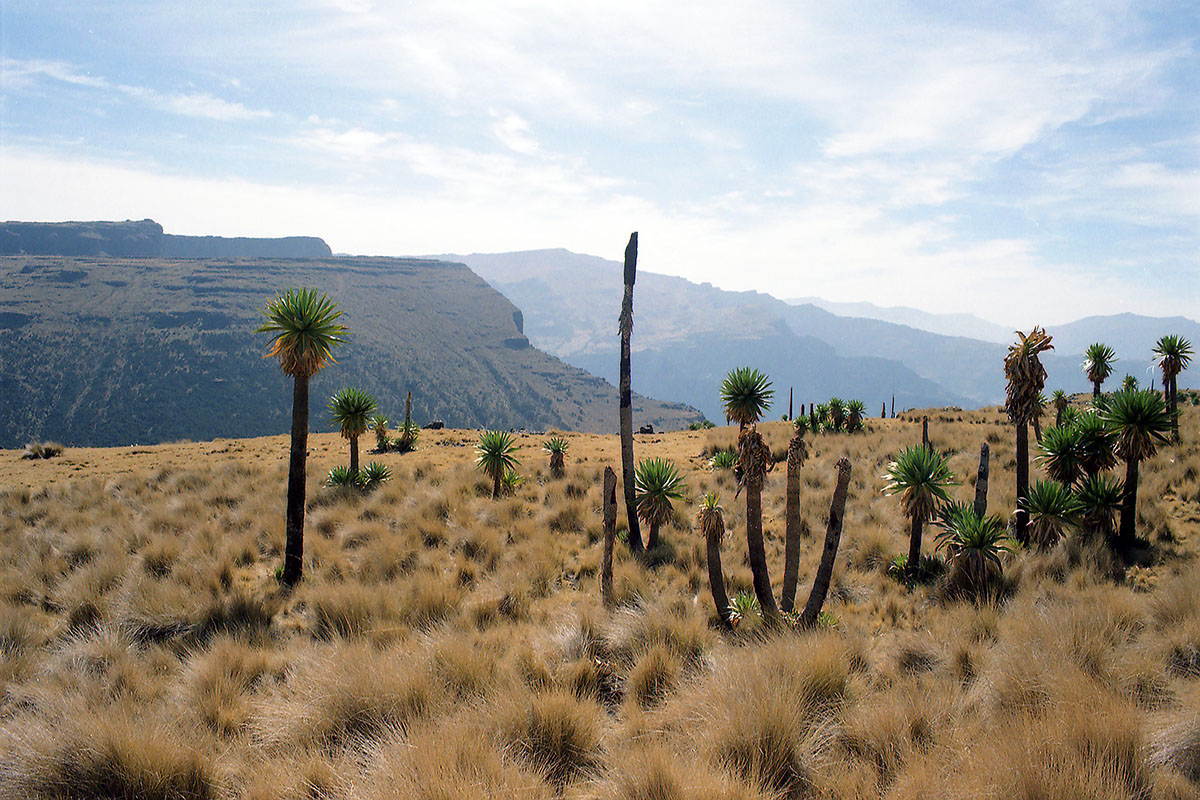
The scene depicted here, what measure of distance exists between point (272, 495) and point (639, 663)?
52.7ft

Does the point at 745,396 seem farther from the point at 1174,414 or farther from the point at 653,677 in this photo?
the point at 1174,414

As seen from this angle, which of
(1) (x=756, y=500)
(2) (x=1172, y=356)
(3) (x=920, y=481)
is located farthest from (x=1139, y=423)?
(2) (x=1172, y=356)

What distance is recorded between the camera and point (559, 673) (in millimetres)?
7016

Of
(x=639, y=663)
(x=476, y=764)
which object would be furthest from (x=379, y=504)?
(x=476, y=764)

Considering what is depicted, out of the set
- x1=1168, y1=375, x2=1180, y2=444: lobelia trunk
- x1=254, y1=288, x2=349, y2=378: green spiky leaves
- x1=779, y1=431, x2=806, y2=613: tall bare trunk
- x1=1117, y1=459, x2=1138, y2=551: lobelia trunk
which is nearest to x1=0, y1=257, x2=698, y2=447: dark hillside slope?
x1=254, y1=288, x2=349, y2=378: green spiky leaves

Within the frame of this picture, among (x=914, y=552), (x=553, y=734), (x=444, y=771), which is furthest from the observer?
(x=914, y=552)

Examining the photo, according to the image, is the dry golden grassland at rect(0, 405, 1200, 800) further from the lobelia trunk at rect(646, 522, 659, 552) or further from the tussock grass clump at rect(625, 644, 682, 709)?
the lobelia trunk at rect(646, 522, 659, 552)

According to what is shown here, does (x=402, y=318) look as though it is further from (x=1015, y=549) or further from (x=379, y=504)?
(x=1015, y=549)

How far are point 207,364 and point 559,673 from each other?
135642 millimetres

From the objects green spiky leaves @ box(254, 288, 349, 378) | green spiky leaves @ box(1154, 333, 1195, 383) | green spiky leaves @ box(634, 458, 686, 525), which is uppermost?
green spiky leaves @ box(1154, 333, 1195, 383)

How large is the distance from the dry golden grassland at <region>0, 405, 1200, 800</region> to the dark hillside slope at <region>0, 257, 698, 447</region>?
70.9 metres

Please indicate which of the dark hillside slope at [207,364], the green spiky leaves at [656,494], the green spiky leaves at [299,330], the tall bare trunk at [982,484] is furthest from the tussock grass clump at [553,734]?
the dark hillside slope at [207,364]

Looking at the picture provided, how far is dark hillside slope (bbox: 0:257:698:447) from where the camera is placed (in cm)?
9450

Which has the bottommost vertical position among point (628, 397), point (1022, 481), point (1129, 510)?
point (1129, 510)
